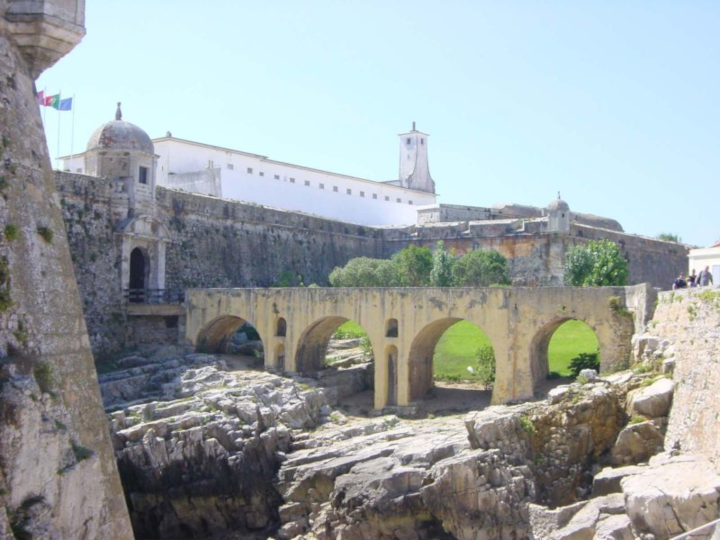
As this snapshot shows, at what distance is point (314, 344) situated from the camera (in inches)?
1422

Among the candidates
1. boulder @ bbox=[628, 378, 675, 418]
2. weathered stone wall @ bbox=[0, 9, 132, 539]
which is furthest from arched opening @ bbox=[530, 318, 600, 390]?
weathered stone wall @ bbox=[0, 9, 132, 539]

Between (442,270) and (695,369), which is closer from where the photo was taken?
(695,369)

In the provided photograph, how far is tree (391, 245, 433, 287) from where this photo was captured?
142 feet

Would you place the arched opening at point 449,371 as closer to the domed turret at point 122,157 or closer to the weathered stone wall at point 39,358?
the domed turret at point 122,157

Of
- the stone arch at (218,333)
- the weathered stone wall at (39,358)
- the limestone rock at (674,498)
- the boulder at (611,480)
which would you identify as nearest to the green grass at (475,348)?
the stone arch at (218,333)

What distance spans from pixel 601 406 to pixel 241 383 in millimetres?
12535

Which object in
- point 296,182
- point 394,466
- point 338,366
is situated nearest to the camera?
point 394,466

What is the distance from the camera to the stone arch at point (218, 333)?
37.2 m

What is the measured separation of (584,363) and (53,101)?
80.4 feet

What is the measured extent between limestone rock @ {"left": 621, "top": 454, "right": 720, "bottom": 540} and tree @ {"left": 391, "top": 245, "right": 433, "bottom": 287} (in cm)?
2360

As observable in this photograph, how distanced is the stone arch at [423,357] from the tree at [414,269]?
30.8ft

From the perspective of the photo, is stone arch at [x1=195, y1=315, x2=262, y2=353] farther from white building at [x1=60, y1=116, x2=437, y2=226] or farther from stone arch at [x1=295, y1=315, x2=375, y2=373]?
white building at [x1=60, y1=116, x2=437, y2=226]

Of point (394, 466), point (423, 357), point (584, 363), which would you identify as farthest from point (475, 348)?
point (394, 466)

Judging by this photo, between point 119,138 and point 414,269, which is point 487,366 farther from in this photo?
point 119,138
